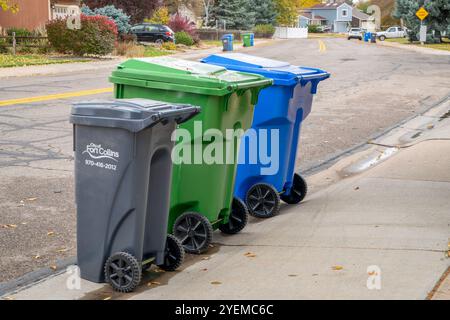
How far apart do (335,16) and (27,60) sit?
131779mm

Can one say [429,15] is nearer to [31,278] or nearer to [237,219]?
[237,219]

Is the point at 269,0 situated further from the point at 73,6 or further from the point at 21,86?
the point at 21,86

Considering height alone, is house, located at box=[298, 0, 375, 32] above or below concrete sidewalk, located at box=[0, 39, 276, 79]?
above

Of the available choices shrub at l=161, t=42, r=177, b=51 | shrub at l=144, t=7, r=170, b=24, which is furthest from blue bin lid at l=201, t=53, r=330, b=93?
shrub at l=144, t=7, r=170, b=24

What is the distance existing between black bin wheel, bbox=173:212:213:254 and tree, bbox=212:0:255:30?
207 feet

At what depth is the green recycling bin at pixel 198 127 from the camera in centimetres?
588

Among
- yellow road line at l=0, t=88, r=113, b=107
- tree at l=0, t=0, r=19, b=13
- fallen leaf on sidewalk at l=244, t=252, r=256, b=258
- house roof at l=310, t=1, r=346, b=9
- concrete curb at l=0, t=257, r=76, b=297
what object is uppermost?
house roof at l=310, t=1, r=346, b=9

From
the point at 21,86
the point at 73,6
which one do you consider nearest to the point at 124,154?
the point at 21,86

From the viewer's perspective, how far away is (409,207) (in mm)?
7398

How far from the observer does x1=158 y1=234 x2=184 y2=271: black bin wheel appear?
564cm

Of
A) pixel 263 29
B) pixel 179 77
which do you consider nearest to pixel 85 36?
pixel 179 77

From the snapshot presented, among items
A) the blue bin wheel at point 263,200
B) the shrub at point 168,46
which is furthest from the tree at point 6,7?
the shrub at point 168,46

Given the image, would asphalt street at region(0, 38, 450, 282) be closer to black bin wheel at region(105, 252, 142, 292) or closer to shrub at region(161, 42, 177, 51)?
black bin wheel at region(105, 252, 142, 292)

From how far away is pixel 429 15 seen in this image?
2215 inches
